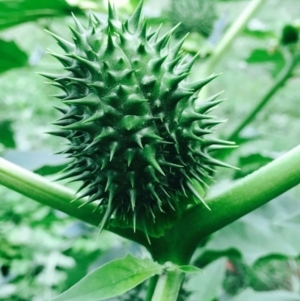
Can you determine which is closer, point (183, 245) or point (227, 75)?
point (183, 245)

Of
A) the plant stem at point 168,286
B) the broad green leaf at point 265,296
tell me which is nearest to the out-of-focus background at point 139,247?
the broad green leaf at point 265,296

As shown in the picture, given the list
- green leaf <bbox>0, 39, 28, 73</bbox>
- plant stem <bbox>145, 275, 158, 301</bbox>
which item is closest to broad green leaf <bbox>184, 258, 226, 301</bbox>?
plant stem <bbox>145, 275, 158, 301</bbox>

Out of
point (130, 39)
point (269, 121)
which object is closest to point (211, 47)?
point (130, 39)

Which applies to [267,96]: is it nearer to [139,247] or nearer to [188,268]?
[139,247]

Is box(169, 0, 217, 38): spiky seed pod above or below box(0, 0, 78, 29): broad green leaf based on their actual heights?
above

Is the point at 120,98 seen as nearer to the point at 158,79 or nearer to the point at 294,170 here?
the point at 158,79

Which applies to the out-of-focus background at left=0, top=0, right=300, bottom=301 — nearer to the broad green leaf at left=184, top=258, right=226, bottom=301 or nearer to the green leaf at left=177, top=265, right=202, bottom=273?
the broad green leaf at left=184, top=258, right=226, bottom=301

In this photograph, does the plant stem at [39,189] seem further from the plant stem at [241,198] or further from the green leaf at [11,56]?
the green leaf at [11,56]
